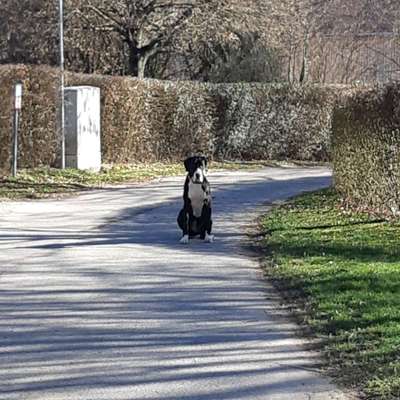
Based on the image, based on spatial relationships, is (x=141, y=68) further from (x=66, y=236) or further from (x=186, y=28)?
(x=66, y=236)

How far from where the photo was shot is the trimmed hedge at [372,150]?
49.4 ft

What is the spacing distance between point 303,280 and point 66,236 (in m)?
5.45

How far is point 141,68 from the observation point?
3456cm

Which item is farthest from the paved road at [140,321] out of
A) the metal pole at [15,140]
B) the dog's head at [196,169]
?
the metal pole at [15,140]

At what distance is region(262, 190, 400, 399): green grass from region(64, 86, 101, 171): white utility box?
946cm

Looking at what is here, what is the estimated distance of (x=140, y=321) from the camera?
8.64 meters

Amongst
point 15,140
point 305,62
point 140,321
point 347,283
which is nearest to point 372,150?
point 347,283

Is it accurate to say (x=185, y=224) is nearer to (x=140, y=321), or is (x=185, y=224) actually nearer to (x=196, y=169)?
(x=196, y=169)

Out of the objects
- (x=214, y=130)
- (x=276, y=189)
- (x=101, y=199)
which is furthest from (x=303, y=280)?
(x=214, y=130)

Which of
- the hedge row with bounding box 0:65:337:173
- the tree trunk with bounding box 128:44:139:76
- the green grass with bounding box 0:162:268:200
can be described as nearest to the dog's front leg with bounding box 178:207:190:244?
the green grass with bounding box 0:162:268:200

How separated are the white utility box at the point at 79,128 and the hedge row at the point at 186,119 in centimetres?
Answer: 50

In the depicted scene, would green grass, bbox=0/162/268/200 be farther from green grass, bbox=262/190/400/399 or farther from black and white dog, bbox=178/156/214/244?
black and white dog, bbox=178/156/214/244

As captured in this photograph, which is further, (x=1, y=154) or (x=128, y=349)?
(x=1, y=154)

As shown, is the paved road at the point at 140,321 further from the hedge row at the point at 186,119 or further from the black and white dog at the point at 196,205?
the hedge row at the point at 186,119
